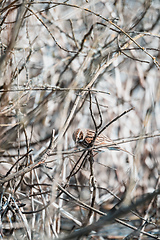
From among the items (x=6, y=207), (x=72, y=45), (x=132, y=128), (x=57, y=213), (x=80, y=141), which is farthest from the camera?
(x=132, y=128)

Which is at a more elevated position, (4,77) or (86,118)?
(4,77)

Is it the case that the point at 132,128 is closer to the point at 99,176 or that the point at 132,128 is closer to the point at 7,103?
the point at 99,176

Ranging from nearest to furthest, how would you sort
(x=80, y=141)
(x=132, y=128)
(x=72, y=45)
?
1. (x=80, y=141)
2. (x=72, y=45)
3. (x=132, y=128)

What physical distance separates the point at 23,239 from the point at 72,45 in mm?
1929

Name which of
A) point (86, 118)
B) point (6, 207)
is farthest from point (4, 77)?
point (86, 118)

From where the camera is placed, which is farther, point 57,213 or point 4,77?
point 57,213

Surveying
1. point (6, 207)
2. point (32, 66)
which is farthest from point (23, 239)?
point (32, 66)

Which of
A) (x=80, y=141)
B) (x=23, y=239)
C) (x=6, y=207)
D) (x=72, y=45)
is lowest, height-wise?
(x=23, y=239)

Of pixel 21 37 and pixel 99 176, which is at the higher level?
pixel 21 37

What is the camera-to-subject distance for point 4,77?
1944 millimetres

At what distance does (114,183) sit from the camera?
3.25 metres

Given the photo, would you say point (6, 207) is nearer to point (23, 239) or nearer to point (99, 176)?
point (23, 239)

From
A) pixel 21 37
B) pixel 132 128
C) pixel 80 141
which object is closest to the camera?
pixel 21 37

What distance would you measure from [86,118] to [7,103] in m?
1.34
